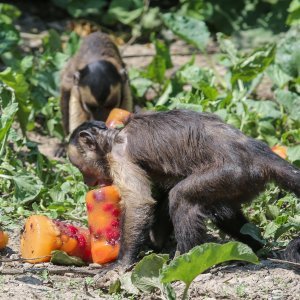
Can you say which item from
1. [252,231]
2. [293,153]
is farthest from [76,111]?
[252,231]

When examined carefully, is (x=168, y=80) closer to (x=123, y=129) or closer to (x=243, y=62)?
(x=243, y=62)

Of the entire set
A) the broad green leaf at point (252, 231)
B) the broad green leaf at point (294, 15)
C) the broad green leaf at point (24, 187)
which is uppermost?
the broad green leaf at point (294, 15)

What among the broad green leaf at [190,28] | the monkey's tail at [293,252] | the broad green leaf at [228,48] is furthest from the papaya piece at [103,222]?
the broad green leaf at [190,28]

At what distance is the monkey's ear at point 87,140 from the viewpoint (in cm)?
762

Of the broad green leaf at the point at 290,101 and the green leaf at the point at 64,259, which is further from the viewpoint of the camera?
the broad green leaf at the point at 290,101

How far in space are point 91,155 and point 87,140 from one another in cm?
13

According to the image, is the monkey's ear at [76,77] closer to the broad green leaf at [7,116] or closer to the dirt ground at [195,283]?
the broad green leaf at [7,116]

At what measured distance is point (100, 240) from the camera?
23.5ft

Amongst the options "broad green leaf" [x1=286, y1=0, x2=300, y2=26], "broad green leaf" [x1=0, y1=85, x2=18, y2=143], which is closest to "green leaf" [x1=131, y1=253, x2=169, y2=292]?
"broad green leaf" [x1=0, y1=85, x2=18, y2=143]

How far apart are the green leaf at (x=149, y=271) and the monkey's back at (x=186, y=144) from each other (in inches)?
39.3

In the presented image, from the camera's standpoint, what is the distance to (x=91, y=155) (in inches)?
303

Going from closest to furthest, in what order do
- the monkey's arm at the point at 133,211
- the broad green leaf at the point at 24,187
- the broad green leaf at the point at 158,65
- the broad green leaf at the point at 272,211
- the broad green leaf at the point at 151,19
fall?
1. the monkey's arm at the point at 133,211
2. the broad green leaf at the point at 272,211
3. the broad green leaf at the point at 24,187
4. the broad green leaf at the point at 158,65
5. the broad green leaf at the point at 151,19

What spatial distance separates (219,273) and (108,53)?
485 centimetres

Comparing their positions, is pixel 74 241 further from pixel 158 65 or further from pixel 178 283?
pixel 158 65
